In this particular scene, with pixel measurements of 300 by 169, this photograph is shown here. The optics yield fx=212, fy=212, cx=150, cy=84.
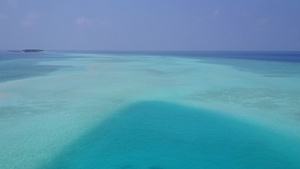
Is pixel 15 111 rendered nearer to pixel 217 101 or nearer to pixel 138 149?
pixel 138 149

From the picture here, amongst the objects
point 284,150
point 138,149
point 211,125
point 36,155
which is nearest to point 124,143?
point 138,149

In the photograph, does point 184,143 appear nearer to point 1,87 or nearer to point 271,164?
point 271,164

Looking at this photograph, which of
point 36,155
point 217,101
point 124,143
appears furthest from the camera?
point 217,101

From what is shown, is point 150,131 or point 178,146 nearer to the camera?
point 178,146

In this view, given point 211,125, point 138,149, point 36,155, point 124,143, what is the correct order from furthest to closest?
point 211,125 → point 124,143 → point 138,149 → point 36,155

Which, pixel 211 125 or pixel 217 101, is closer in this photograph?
pixel 211 125

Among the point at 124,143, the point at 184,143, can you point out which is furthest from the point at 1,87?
the point at 184,143
